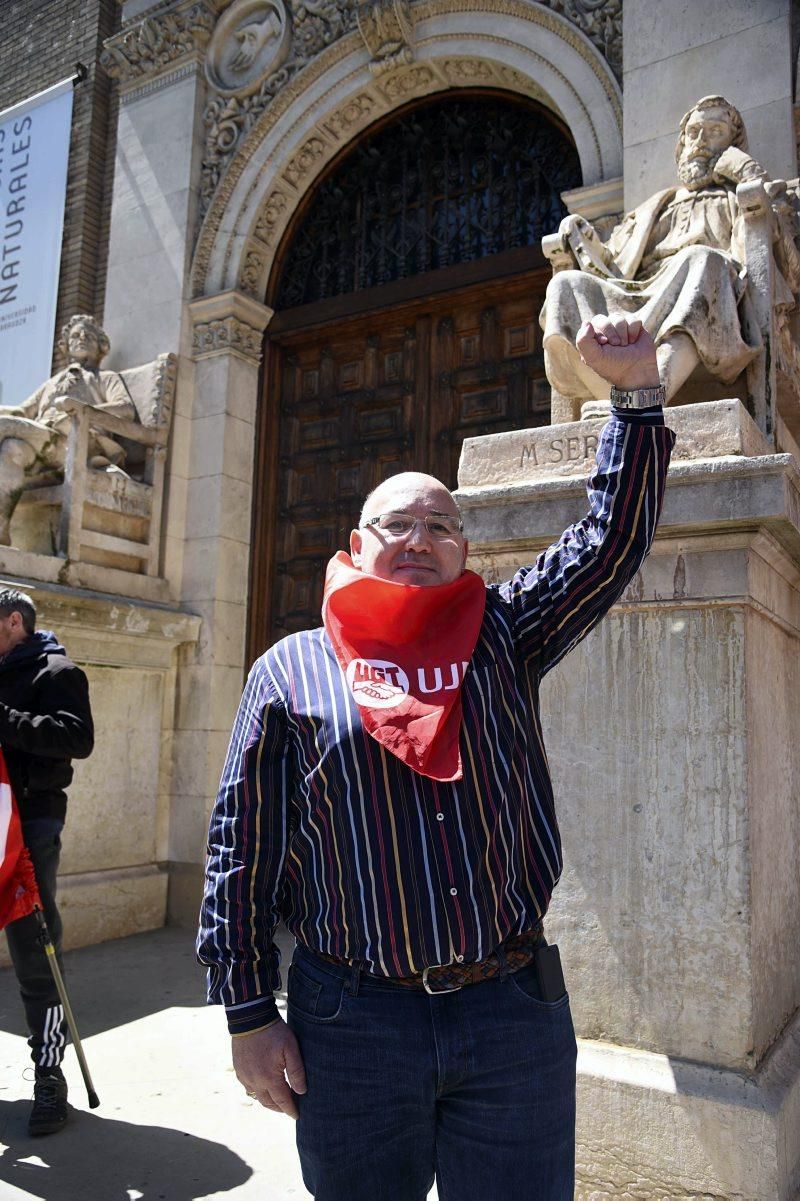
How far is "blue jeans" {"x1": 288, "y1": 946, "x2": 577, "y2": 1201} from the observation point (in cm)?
172

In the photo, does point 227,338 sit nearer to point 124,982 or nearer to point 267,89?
point 267,89

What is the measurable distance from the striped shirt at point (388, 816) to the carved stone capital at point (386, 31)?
712cm

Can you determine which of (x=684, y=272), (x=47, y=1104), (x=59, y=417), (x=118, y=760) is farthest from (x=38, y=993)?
(x=59, y=417)

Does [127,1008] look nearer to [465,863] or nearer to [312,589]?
[312,589]

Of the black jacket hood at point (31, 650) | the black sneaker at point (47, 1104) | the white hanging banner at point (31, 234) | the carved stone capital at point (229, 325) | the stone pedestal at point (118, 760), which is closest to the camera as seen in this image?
the black sneaker at point (47, 1104)

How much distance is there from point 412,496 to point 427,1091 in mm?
1153

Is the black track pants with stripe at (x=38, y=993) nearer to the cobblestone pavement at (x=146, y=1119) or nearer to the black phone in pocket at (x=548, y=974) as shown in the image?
the cobblestone pavement at (x=146, y=1119)

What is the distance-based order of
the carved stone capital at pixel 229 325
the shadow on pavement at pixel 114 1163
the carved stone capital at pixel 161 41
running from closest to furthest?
the shadow on pavement at pixel 114 1163 < the carved stone capital at pixel 229 325 < the carved stone capital at pixel 161 41

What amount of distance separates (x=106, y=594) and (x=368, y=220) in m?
4.08

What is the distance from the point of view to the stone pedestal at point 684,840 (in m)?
2.86

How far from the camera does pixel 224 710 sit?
8.03m

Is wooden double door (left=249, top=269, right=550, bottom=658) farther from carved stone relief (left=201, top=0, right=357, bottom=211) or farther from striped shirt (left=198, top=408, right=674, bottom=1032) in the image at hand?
striped shirt (left=198, top=408, right=674, bottom=1032)

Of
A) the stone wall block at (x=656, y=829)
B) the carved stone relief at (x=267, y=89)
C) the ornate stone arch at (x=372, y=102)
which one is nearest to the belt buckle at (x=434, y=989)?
the stone wall block at (x=656, y=829)

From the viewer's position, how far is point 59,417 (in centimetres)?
764
